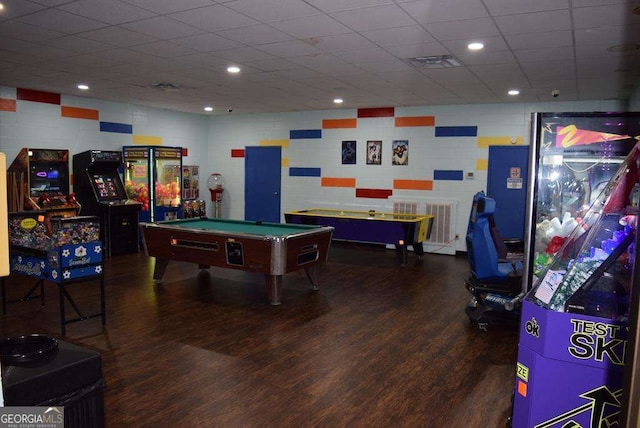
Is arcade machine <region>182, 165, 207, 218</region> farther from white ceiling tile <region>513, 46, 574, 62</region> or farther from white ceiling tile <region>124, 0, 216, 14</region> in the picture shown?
white ceiling tile <region>513, 46, 574, 62</region>

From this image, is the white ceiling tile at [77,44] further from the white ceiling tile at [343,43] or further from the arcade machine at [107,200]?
the arcade machine at [107,200]

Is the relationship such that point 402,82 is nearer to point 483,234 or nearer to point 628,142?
point 483,234

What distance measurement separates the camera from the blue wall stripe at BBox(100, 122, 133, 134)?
8875 millimetres

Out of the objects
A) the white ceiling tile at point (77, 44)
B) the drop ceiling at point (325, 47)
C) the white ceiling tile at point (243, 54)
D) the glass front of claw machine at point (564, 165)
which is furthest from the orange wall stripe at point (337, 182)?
the glass front of claw machine at point (564, 165)

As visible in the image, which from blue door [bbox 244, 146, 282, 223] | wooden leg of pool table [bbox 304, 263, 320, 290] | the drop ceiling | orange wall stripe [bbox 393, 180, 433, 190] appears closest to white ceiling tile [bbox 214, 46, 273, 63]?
the drop ceiling

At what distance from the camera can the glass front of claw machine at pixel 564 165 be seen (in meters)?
3.09

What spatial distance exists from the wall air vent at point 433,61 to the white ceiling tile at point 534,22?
106 centimetres

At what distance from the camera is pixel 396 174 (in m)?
9.17

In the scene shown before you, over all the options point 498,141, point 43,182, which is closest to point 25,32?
point 43,182

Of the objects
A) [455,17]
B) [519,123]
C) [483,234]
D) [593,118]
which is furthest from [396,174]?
[593,118]

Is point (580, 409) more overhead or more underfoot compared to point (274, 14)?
more underfoot

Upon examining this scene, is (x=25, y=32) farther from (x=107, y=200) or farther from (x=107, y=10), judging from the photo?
(x=107, y=200)

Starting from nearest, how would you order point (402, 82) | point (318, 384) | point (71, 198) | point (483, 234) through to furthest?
point (318, 384)
point (483, 234)
point (402, 82)
point (71, 198)

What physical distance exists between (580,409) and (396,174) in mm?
7182
